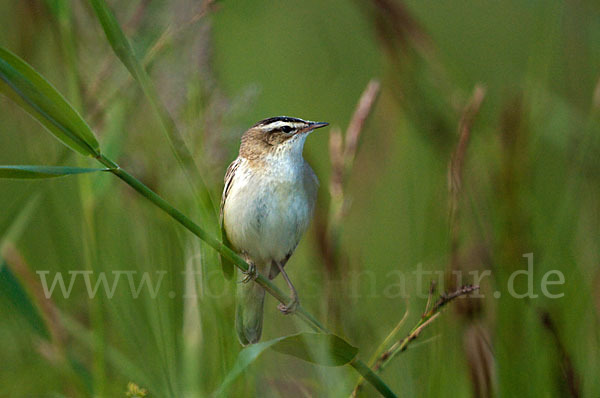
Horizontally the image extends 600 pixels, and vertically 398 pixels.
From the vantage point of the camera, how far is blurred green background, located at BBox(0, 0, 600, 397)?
1.74 m

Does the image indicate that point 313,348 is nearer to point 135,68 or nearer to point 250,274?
point 250,274

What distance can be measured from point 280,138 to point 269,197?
12.1 inches

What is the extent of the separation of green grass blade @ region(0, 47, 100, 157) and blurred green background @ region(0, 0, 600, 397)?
1.16 ft

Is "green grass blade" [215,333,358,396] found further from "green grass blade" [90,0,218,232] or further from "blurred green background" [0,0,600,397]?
"green grass blade" [90,0,218,232]

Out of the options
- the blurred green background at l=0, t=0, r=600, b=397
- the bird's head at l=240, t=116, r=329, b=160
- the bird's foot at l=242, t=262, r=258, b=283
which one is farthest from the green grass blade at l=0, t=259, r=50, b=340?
the bird's head at l=240, t=116, r=329, b=160

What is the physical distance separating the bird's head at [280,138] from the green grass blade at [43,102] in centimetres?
170

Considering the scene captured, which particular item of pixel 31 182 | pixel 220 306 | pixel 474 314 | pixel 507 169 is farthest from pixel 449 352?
pixel 31 182

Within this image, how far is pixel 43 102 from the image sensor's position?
130 centimetres

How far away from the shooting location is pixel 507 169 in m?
1.96

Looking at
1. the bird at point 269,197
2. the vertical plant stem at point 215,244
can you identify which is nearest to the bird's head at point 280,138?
the bird at point 269,197

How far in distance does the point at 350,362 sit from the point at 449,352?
44cm

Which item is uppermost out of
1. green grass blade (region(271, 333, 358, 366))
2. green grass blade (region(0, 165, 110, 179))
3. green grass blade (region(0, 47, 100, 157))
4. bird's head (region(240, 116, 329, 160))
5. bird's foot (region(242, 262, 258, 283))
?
bird's head (region(240, 116, 329, 160))

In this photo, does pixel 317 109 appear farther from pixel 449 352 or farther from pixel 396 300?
pixel 449 352

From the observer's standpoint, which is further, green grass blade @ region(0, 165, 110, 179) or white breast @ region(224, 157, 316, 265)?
white breast @ region(224, 157, 316, 265)
